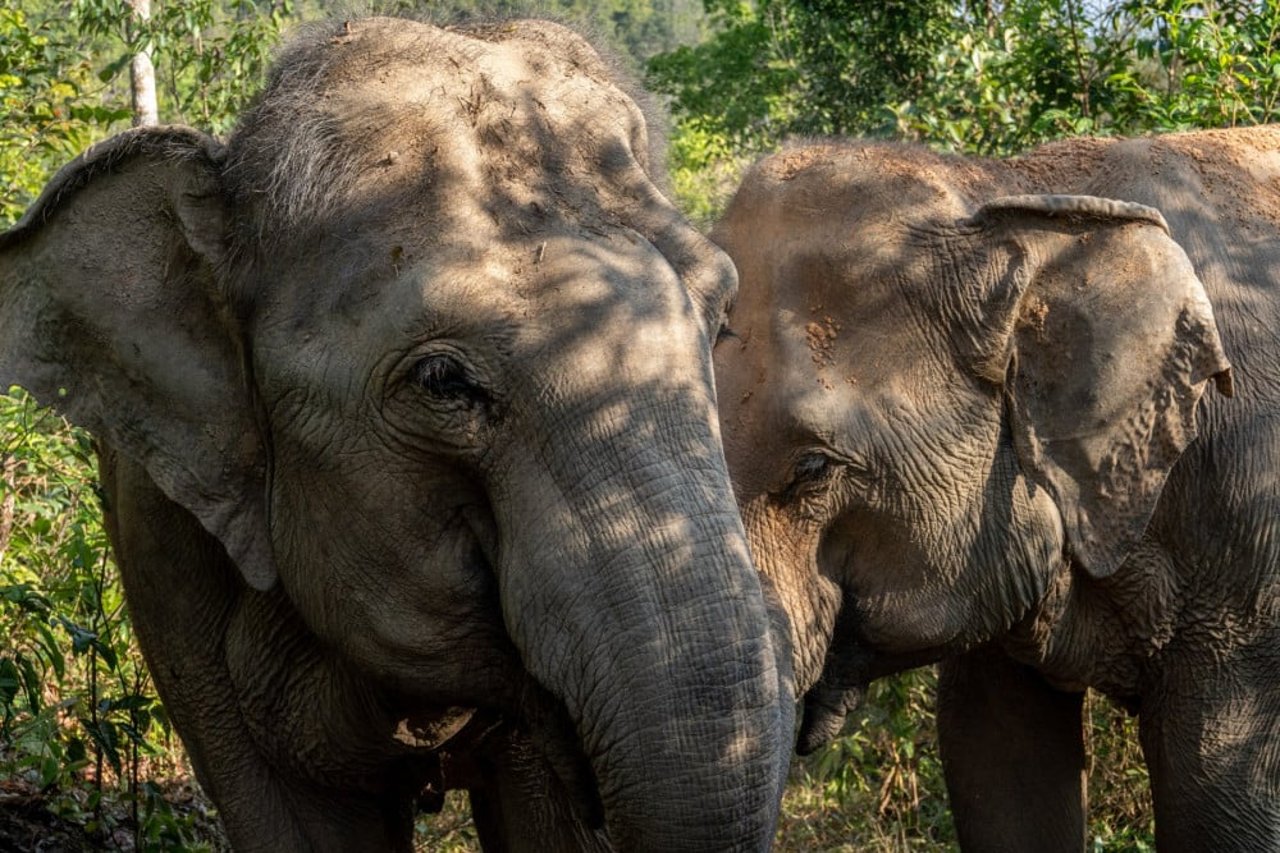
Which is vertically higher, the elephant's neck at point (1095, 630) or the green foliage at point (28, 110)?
the green foliage at point (28, 110)

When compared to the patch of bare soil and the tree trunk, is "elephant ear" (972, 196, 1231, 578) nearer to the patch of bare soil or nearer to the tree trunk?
the patch of bare soil

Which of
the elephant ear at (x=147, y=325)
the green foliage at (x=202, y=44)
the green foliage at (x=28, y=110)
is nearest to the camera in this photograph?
the elephant ear at (x=147, y=325)

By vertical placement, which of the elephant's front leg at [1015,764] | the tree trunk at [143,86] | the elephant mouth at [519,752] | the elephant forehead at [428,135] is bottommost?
the elephant's front leg at [1015,764]

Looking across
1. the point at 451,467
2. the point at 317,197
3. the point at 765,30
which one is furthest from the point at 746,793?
the point at 765,30

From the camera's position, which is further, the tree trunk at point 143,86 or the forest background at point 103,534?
the tree trunk at point 143,86

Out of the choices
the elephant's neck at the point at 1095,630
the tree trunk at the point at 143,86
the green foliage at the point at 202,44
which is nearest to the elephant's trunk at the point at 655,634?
the elephant's neck at the point at 1095,630

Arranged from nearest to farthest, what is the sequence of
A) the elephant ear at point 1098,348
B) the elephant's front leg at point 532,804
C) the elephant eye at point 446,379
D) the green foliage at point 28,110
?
the elephant eye at point 446,379, the elephant's front leg at point 532,804, the elephant ear at point 1098,348, the green foliage at point 28,110

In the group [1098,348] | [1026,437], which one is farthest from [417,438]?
[1098,348]

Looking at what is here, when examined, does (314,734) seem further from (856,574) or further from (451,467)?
(856,574)

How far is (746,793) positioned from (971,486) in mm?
1745

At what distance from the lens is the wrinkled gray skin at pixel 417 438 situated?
3387 millimetres

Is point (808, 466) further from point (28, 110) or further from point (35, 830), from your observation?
point (28, 110)

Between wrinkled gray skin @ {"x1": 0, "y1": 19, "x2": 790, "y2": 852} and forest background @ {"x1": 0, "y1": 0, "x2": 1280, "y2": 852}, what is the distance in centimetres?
57

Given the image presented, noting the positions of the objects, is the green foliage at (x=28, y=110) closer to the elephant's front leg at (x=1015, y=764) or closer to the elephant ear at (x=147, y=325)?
the elephant ear at (x=147, y=325)
